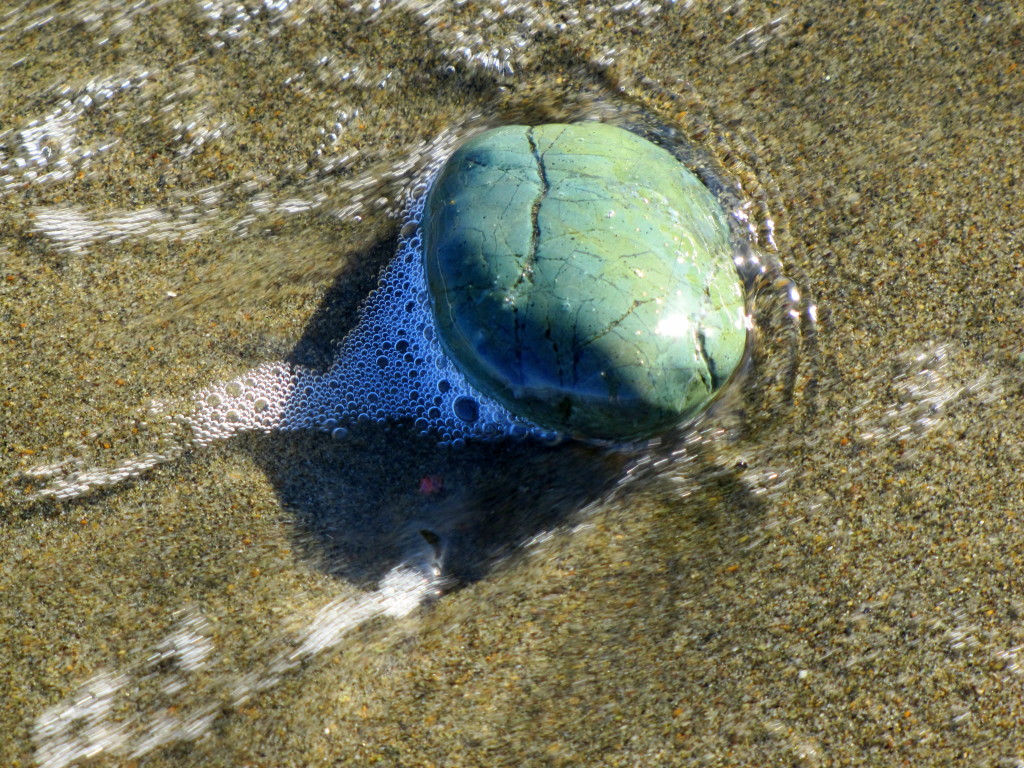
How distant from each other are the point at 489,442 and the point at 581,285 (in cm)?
63

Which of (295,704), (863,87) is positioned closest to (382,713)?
(295,704)

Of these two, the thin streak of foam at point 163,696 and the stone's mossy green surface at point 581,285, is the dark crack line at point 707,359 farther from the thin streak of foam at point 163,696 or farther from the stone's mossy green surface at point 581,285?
the thin streak of foam at point 163,696

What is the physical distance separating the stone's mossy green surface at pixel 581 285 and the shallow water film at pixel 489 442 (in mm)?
293

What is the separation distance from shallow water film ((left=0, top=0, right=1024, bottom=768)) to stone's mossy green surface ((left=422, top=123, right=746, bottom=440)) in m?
0.29

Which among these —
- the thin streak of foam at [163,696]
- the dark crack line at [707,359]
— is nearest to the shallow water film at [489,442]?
the thin streak of foam at [163,696]

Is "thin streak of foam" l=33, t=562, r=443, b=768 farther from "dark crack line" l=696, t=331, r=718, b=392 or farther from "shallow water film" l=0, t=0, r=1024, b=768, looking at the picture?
"dark crack line" l=696, t=331, r=718, b=392

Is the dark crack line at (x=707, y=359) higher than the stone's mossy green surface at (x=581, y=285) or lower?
lower

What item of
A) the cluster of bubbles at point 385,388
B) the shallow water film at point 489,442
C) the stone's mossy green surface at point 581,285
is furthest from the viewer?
the cluster of bubbles at point 385,388

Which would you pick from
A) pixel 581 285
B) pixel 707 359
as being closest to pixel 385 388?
pixel 581 285

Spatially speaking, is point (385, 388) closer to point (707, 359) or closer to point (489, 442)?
point (489, 442)

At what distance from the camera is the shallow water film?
199 centimetres

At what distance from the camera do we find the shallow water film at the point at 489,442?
199 centimetres

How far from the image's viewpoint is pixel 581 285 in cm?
185

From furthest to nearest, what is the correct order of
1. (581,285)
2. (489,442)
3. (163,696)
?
(489,442) < (163,696) < (581,285)
